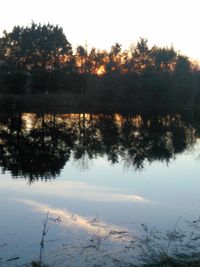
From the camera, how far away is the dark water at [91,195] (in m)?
10.4

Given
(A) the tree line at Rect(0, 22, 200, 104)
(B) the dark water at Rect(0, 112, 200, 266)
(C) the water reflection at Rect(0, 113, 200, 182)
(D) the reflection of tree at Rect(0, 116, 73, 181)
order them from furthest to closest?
(A) the tree line at Rect(0, 22, 200, 104)
(C) the water reflection at Rect(0, 113, 200, 182)
(D) the reflection of tree at Rect(0, 116, 73, 181)
(B) the dark water at Rect(0, 112, 200, 266)

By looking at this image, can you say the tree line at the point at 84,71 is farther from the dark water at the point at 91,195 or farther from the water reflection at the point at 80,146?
the dark water at the point at 91,195

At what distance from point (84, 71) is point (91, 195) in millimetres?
64378

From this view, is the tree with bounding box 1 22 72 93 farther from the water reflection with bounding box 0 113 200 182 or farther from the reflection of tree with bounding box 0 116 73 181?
the reflection of tree with bounding box 0 116 73 181

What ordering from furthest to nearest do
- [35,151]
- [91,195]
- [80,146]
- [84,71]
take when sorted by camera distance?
1. [84,71]
2. [80,146]
3. [35,151]
4. [91,195]

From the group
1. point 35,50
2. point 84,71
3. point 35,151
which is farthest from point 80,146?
point 84,71

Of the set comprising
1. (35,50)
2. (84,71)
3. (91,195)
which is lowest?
(91,195)

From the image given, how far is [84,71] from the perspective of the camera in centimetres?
7931

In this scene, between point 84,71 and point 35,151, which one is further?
point 84,71

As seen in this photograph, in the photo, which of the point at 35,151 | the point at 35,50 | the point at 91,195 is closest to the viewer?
the point at 91,195

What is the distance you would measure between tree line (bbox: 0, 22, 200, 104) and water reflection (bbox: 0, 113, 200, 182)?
32100mm

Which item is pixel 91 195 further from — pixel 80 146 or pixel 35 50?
pixel 35 50

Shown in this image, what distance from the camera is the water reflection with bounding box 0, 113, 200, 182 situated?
72.6 feet

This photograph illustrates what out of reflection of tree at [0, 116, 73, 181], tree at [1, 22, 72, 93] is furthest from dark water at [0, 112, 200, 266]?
tree at [1, 22, 72, 93]
